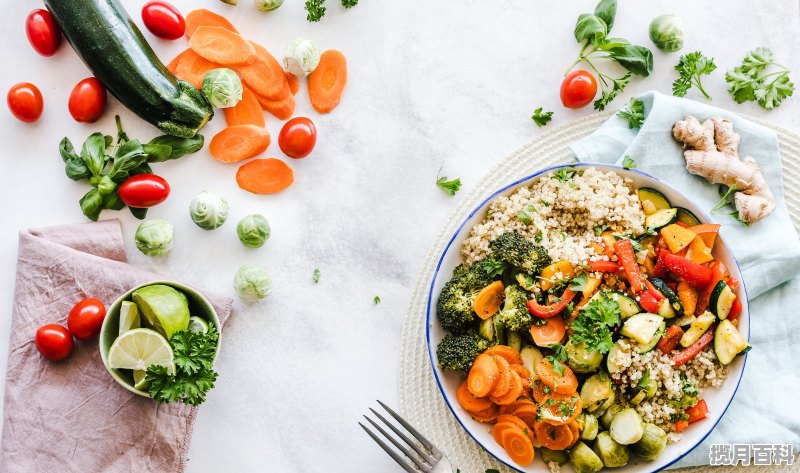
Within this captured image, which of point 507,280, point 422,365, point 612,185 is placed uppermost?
point 612,185

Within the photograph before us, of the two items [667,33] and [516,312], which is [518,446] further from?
[667,33]

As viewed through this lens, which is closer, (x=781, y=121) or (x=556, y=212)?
(x=556, y=212)

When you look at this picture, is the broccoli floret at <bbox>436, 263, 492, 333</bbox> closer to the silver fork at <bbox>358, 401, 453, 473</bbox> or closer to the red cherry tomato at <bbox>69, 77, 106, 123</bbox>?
the silver fork at <bbox>358, 401, 453, 473</bbox>

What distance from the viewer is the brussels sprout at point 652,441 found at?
3047mm

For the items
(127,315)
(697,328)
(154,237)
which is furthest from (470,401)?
(154,237)

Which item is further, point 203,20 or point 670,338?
point 203,20

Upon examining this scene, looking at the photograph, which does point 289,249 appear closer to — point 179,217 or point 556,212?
point 179,217

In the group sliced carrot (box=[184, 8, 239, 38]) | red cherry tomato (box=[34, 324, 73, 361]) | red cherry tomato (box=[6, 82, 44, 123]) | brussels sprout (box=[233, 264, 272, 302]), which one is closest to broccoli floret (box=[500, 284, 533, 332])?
brussels sprout (box=[233, 264, 272, 302])

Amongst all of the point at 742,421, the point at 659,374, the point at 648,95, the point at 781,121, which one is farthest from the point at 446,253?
the point at 781,121

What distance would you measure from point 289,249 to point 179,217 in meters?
0.62

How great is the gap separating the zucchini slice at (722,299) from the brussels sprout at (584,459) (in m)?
0.87

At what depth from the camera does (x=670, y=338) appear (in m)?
3.11

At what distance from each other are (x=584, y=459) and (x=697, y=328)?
796 millimetres

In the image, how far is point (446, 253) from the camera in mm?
3246
